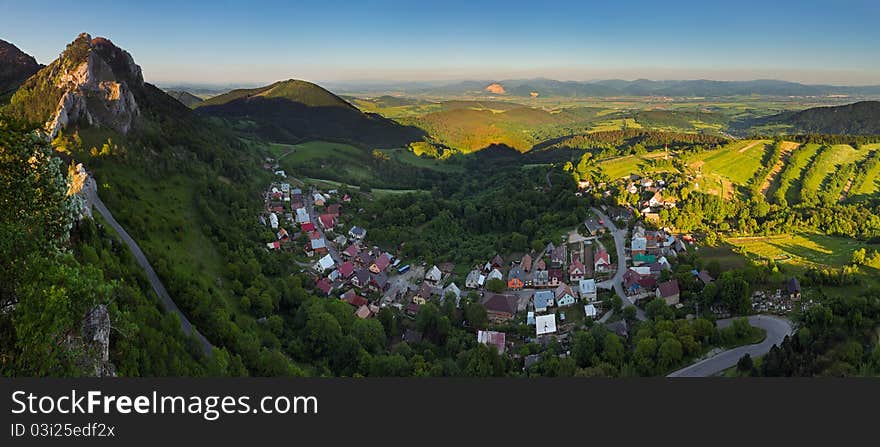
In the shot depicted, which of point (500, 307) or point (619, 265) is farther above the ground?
point (619, 265)

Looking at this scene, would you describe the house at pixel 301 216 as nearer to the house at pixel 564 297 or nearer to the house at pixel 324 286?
the house at pixel 324 286

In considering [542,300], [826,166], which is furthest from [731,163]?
Answer: [542,300]

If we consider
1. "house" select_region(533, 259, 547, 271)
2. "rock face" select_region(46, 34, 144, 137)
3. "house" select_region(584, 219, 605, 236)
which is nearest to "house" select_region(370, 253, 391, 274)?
"house" select_region(533, 259, 547, 271)

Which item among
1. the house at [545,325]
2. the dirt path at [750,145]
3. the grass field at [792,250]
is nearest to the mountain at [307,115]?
the dirt path at [750,145]

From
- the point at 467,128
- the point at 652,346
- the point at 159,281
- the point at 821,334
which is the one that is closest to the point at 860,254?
the point at 821,334

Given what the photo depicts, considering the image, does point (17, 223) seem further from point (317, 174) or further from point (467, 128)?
point (467, 128)

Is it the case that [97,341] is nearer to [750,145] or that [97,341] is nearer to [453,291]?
[453,291]
